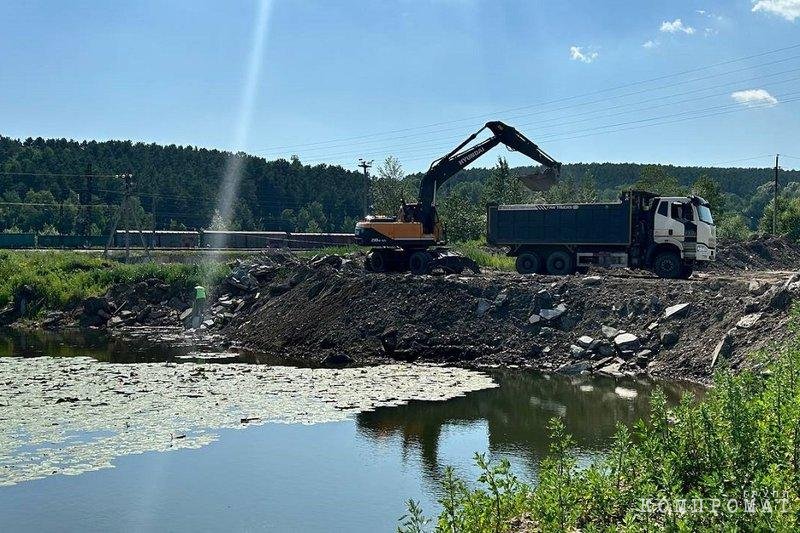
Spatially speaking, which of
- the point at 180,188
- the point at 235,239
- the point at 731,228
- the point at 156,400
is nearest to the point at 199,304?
the point at 156,400

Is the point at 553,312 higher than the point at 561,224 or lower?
lower

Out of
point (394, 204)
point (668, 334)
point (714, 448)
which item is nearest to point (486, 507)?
point (714, 448)

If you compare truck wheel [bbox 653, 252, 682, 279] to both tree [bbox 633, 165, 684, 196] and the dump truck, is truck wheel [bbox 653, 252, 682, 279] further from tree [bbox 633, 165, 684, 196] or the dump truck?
tree [bbox 633, 165, 684, 196]

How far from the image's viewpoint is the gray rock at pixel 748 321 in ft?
72.0

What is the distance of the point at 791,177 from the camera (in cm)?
17838

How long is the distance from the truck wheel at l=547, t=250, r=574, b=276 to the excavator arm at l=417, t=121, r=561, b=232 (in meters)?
3.49

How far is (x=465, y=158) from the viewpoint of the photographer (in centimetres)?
3369

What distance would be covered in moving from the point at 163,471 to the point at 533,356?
13891mm

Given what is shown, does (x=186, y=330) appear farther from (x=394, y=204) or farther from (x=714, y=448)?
(x=394, y=204)

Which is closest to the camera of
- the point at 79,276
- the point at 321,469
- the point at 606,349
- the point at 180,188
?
the point at 321,469

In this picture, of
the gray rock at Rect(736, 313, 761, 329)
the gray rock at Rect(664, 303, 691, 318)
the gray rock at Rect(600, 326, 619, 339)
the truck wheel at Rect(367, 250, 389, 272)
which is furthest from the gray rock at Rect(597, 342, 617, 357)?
the truck wheel at Rect(367, 250, 389, 272)

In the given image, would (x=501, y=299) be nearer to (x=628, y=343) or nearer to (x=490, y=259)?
(x=628, y=343)

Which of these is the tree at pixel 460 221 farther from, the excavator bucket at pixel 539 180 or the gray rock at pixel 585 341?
the gray rock at pixel 585 341

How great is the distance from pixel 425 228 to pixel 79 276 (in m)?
20.1
